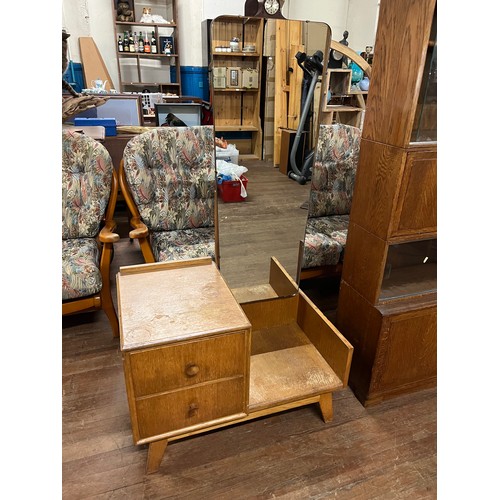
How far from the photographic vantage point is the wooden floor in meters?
1.26

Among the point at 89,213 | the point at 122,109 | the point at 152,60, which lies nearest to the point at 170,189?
the point at 89,213

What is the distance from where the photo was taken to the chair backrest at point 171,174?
198 centimetres

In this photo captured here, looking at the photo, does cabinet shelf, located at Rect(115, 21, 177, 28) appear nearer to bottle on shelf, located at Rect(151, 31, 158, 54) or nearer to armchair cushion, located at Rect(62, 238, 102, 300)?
bottle on shelf, located at Rect(151, 31, 158, 54)

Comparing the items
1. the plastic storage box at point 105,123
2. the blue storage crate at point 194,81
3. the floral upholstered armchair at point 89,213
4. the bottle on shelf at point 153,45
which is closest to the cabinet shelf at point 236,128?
the floral upholstered armchair at point 89,213

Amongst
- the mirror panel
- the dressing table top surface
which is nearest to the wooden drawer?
the dressing table top surface

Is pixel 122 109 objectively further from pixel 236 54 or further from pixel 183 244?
pixel 236 54

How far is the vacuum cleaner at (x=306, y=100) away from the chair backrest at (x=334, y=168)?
50cm

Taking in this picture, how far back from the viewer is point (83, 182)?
6.47 ft

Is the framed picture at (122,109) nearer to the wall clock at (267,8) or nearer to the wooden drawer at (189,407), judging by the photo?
the wall clock at (267,8)

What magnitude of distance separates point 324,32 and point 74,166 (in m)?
1.38

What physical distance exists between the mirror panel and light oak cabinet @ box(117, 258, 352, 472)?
26 centimetres

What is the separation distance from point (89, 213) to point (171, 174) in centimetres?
49

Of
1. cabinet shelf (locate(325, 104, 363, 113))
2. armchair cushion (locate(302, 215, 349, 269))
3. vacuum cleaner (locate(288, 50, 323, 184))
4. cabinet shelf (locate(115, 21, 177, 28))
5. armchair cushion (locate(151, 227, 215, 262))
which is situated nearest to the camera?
vacuum cleaner (locate(288, 50, 323, 184))

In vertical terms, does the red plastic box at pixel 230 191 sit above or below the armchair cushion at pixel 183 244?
above
